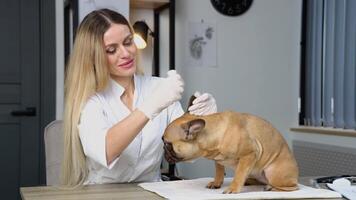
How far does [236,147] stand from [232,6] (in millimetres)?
2242

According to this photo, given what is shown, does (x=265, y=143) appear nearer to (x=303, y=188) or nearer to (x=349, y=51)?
(x=303, y=188)

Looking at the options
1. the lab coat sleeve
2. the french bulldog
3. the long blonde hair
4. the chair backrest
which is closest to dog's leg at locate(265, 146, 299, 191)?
the french bulldog

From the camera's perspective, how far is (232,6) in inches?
127

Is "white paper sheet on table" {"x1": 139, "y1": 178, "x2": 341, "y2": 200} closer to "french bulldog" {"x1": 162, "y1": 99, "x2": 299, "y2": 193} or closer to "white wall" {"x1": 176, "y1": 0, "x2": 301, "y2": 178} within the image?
"french bulldog" {"x1": 162, "y1": 99, "x2": 299, "y2": 193}

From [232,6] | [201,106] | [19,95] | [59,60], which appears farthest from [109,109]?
[232,6]

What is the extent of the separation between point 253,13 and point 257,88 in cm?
54

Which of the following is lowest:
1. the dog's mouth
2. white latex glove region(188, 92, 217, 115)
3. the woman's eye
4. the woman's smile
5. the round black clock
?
the dog's mouth

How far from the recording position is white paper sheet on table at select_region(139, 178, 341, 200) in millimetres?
1119

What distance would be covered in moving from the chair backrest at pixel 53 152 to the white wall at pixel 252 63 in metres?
1.40

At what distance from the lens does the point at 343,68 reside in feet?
9.70

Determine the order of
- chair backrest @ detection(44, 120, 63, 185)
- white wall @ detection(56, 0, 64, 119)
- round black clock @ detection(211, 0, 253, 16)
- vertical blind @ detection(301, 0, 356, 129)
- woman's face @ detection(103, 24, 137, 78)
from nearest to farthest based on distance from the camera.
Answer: woman's face @ detection(103, 24, 137, 78) < chair backrest @ detection(44, 120, 63, 185) < vertical blind @ detection(301, 0, 356, 129) < white wall @ detection(56, 0, 64, 119) < round black clock @ detection(211, 0, 253, 16)

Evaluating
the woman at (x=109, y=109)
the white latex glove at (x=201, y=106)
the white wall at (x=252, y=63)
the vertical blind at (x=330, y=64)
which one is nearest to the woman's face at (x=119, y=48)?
the woman at (x=109, y=109)

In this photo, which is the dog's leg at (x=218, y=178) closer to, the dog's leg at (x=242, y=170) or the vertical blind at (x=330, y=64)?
the dog's leg at (x=242, y=170)

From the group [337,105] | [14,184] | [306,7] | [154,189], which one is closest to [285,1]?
[306,7]
